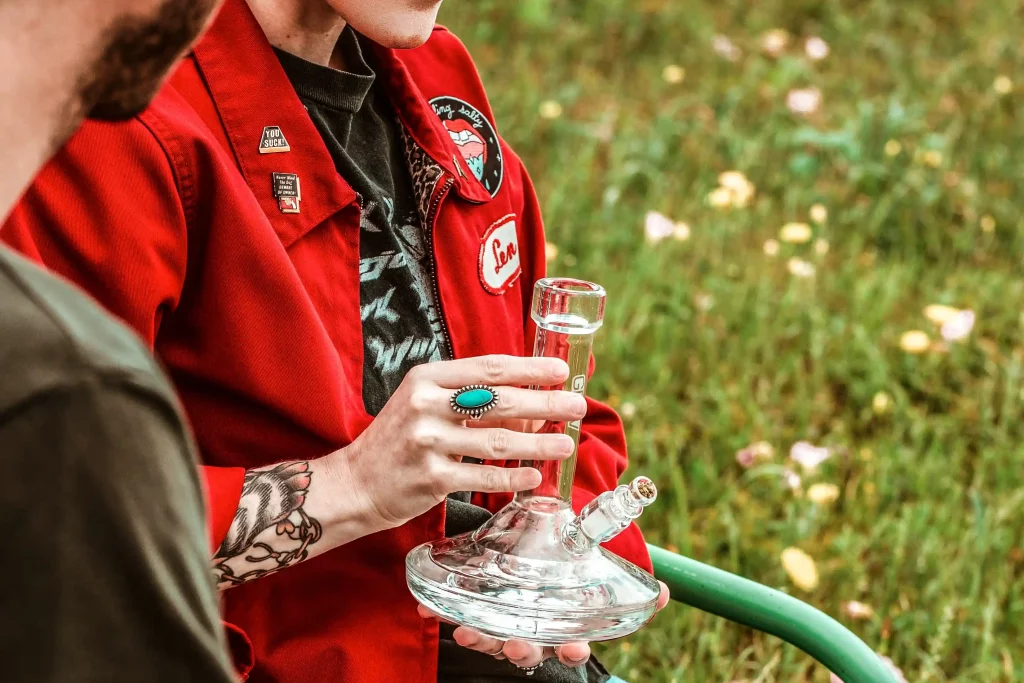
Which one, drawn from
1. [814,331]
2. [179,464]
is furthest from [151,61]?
[814,331]

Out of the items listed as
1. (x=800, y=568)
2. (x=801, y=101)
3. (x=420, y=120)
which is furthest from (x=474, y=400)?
(x=801, y=101)

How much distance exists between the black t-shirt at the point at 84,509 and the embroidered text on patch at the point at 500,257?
3.04ft

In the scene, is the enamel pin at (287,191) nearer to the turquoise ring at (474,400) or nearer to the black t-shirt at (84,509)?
the turquoise ring at (474,400)

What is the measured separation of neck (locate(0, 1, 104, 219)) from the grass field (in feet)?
5.26

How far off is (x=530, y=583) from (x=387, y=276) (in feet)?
1.31

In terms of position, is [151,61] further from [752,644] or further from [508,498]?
[752,644]

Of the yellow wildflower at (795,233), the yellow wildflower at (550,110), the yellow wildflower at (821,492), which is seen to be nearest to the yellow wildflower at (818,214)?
the yellow wildflower at (795,233)

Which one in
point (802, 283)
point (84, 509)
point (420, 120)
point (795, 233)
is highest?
point (420, 120)

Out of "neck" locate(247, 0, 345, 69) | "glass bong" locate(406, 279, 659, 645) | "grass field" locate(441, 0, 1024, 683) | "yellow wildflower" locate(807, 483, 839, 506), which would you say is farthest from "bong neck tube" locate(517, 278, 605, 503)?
"yellow wildflower" locate(807, 483, 839, 506)

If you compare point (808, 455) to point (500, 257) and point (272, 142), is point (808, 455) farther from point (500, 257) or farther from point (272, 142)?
point (272, 142)

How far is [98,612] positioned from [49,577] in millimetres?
26

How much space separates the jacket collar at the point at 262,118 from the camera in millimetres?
1283

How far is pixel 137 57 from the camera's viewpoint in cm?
66

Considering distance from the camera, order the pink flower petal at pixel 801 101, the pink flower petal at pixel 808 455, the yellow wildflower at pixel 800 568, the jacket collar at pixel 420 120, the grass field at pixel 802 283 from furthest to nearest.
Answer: the pink flower petal at pixel 801 101 → the pink flower petal at pixel 808 455 → the grass field at pixel 802 283 → the yellow wildflower at pixel 800 568 → the jacket collar at pixel 420 120
